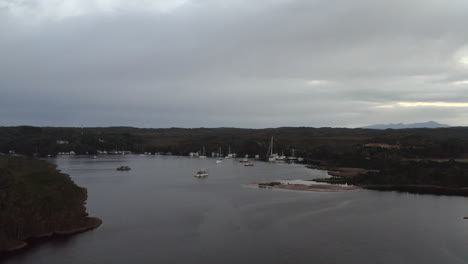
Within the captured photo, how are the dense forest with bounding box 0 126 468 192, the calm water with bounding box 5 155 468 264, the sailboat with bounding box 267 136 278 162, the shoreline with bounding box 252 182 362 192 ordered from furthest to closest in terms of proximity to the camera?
the sailboat with bounding box 267 136 278 162 → the dense forest with bounding box 0 126 468 192 → the shoreline with bounding box 252 182 362 192 → the calm water with bounding box 5 155 468 264

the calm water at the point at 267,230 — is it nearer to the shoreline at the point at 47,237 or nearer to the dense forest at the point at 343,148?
the shoreline at the point at 47,237

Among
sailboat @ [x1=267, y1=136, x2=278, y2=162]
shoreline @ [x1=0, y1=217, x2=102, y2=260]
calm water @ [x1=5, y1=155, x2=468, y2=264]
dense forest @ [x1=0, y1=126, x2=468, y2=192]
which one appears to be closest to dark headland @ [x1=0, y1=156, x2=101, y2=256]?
shoreline @ [x1=0, y1=217, x2=102, y2=260]

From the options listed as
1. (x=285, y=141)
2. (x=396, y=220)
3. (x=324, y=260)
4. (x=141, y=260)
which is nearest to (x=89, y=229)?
(x=141, y=260)

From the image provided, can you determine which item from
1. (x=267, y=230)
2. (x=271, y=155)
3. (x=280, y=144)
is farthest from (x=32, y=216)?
(x=280, y=144)

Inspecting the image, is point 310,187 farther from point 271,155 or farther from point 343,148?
point 271,155

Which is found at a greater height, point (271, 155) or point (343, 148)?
point (343, 148)

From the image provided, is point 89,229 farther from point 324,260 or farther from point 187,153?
point 187,153

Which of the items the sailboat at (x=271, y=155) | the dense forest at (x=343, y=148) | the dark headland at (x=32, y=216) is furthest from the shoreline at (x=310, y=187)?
the sailboat at (x=271, y=155)

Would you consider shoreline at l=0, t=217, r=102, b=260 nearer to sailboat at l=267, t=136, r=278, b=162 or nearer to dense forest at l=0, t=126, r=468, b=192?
dense forest at l=0, t=126, r=468, b=192
